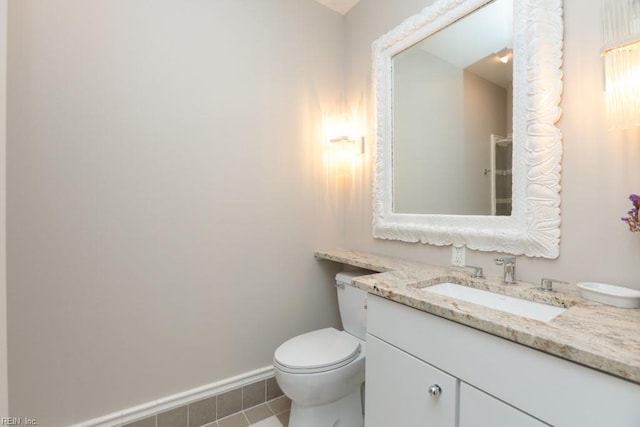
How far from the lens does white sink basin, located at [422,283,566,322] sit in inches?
37.6

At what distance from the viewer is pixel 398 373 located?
3.22ft

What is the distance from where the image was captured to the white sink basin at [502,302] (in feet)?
3.13

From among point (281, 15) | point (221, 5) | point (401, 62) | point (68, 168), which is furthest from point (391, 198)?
point (68, 168)

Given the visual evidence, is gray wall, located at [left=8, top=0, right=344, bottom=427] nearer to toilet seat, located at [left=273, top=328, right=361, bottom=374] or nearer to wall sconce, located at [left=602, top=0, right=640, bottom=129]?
toilet seat, located at [left=273, top=328, right=361, bottom=374]

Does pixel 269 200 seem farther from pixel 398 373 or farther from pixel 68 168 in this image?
pixel 398 373

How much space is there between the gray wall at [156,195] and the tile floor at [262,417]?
0.74 feet

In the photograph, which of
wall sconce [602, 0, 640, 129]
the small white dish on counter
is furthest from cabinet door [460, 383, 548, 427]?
wall sconce [602, 0, 640, 129]

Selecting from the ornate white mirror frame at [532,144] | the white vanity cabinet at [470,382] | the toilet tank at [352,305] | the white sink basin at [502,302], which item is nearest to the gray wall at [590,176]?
the ornate white mirror frame at [532,144]

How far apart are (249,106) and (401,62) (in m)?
0.92

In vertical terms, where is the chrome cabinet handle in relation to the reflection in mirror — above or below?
below

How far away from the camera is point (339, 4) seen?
2.00 meters

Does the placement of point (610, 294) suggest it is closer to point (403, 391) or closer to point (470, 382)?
point (470, 382)

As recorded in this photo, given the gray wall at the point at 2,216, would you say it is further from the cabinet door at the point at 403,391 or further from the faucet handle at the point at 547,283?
the faucet handle at the point at 547,283

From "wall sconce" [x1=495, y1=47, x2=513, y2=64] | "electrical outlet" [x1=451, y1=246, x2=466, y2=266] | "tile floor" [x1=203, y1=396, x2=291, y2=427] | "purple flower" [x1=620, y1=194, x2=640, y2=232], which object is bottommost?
"tile floor" [x1=203, y1=396, x2=291, y2=427]
